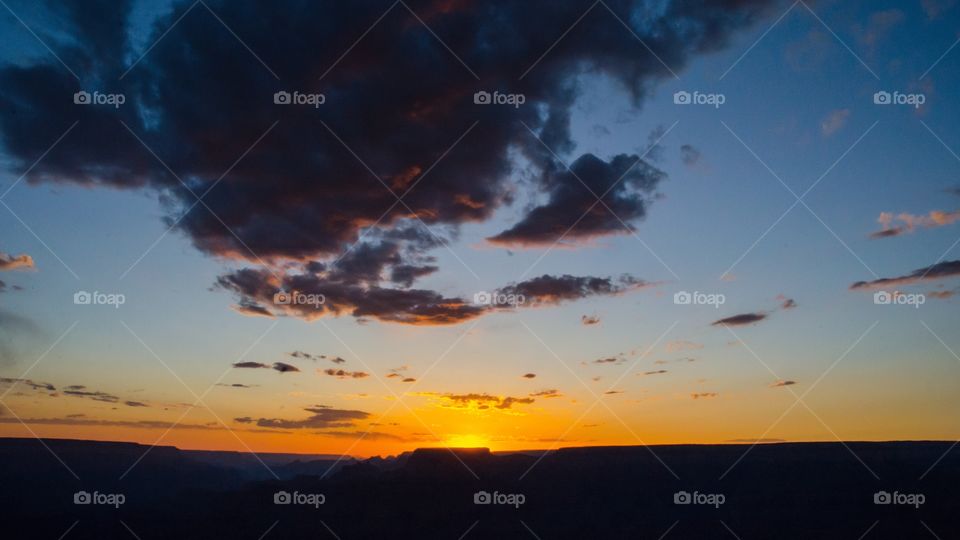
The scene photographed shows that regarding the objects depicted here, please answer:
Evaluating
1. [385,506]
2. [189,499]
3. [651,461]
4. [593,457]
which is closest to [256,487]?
[189,499]

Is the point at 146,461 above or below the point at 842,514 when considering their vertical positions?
above

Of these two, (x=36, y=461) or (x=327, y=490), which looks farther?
(x=36, y=461)

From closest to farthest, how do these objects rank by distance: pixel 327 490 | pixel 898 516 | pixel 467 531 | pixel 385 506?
1. pixel 898 516
2. pixel 467 531
3. pixel 385 506
4. pixel 327 490

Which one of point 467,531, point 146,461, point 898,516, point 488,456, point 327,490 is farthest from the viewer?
point 146,461

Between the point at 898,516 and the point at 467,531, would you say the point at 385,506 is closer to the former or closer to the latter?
the point at 467,531

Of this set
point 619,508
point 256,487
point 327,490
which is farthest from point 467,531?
point 256,487

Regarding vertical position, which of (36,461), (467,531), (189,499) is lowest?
(467,531)

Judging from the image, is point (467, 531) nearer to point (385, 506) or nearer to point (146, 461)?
point (385, 506)
